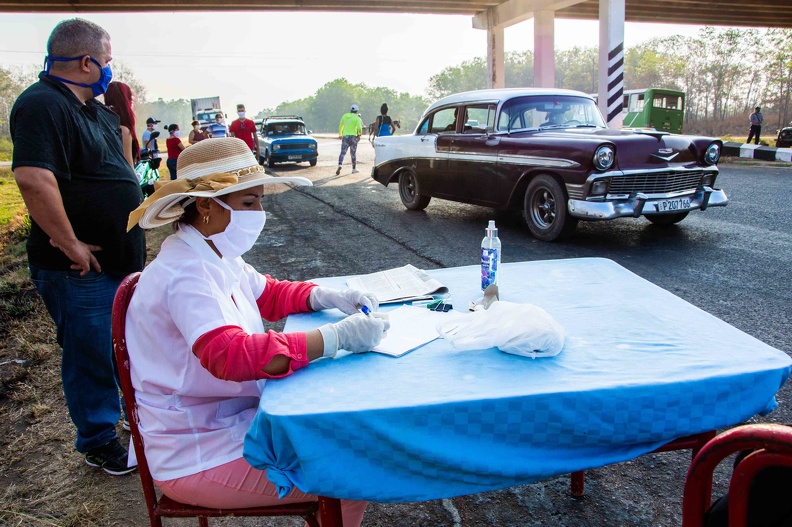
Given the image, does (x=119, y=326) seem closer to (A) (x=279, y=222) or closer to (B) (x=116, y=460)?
(B) (x=116, y=460)

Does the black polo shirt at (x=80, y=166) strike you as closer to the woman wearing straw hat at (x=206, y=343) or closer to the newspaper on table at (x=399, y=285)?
the woman wearing straw hat at (x=206, y=343)

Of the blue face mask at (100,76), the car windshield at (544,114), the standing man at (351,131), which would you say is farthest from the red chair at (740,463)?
the standing man at (351,131)

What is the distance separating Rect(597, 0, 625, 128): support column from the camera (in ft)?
48.7

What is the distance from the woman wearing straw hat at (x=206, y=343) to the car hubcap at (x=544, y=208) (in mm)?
5262

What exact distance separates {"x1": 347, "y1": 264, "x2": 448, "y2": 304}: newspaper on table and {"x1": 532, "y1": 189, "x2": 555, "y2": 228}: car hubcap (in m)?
4.49

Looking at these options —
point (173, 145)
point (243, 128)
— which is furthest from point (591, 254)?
point (243, 128)

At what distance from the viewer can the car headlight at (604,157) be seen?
235 inches

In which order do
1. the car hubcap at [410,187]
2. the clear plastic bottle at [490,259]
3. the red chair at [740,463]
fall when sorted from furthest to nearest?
the car hubcap at [410,187]
the clear plastic bottle at [490,259]
the red chair at [740,463]

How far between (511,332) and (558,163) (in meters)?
5.04

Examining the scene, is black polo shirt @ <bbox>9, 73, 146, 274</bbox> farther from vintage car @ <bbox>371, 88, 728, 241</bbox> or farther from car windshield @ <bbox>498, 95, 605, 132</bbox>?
car windshield @ <bbox>498, 95, 605, 132</bbox>

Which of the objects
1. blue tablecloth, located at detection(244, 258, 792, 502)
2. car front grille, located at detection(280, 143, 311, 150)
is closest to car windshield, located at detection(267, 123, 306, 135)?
car front grille, located at detection(280, 143, 311, 150)

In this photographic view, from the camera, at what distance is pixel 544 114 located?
7.27 meters

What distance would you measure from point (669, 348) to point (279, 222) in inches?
290

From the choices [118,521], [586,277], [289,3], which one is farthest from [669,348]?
[289,3]
